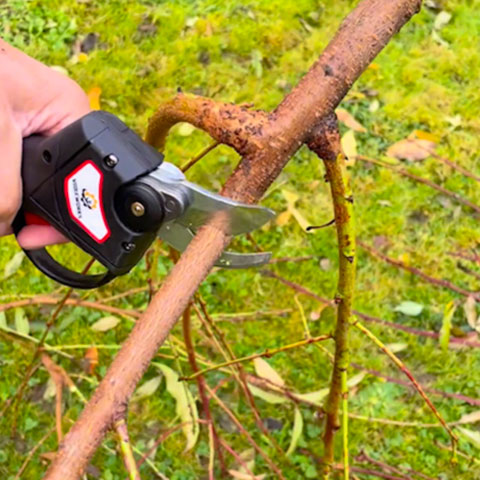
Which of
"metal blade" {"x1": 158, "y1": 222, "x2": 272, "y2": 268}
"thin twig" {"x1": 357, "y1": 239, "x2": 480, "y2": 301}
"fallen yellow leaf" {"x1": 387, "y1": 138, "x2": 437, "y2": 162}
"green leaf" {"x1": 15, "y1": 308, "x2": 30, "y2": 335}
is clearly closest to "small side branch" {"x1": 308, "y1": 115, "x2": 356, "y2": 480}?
"metal blade" {"x1": 158, "y1": 222, "x2": 272, "y2": 268}

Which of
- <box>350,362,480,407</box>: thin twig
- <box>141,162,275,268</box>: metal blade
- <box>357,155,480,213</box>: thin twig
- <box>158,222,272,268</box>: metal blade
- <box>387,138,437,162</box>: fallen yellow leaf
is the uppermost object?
<box>141,162,275,268</box>: metal blade

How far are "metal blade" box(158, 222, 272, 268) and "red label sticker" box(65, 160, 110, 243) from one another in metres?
0.11

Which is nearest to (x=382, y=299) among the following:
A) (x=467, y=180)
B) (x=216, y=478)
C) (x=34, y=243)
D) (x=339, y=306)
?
(x=467, y=180)

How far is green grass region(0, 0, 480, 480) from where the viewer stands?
2027 millimetres

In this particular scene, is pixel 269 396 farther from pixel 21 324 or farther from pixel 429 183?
pixel 429 183

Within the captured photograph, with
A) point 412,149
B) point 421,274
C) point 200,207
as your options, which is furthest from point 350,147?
point 200,207

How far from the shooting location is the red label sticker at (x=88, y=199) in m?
0.99

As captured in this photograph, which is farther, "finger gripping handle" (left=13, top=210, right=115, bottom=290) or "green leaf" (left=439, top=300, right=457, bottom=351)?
"green leaf" (left=439, top=300, right=457, bottom=351)

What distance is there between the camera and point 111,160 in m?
0.96

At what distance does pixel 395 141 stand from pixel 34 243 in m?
1.81

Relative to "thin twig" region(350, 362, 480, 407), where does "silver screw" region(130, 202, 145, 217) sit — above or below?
above

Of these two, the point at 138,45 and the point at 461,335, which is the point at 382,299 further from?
the point at 138,45

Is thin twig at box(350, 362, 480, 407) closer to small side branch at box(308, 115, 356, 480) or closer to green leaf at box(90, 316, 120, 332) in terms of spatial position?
green leaf at box(90, 316, 120, 332)

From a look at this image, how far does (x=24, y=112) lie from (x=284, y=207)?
147 cm
